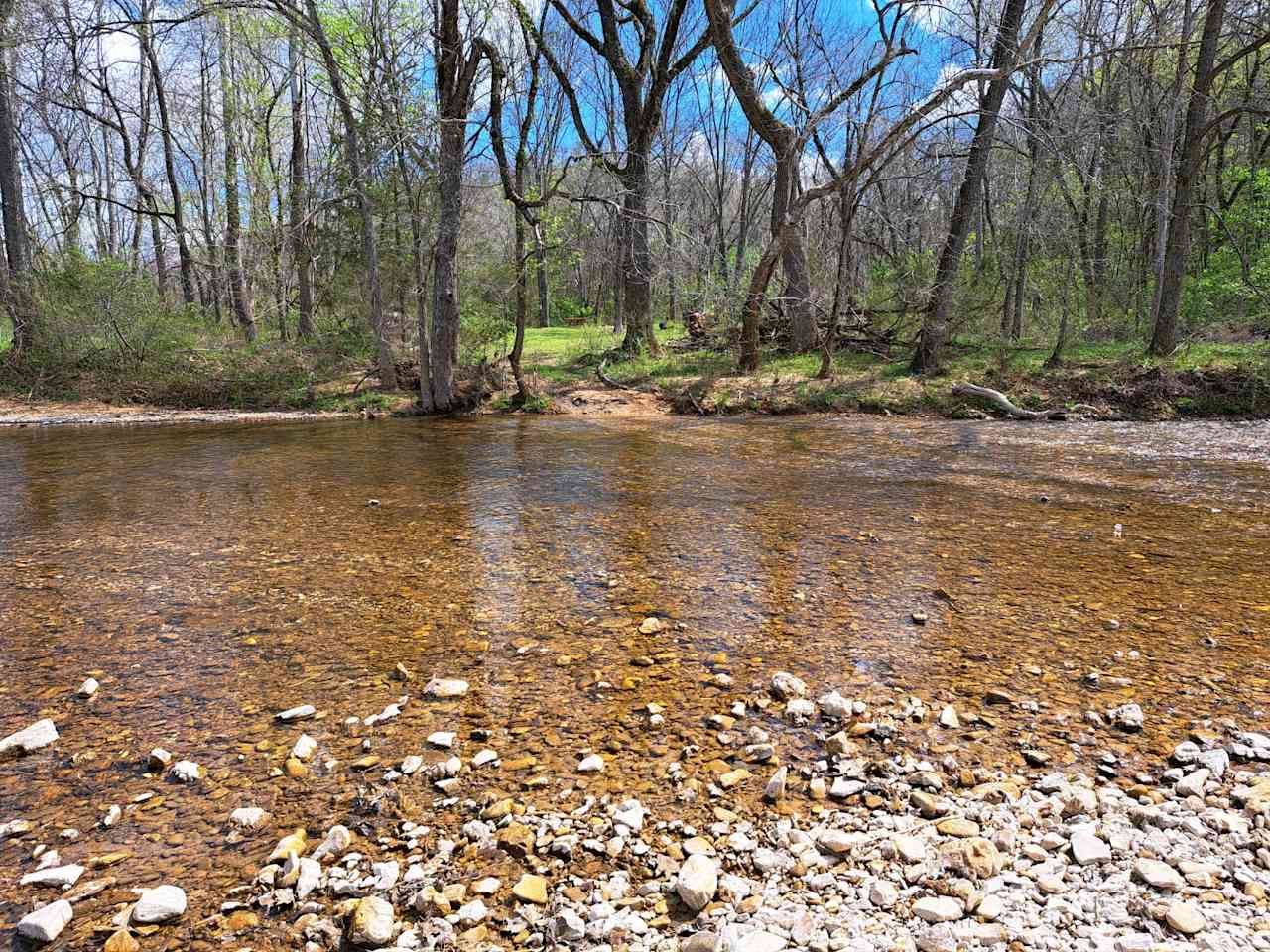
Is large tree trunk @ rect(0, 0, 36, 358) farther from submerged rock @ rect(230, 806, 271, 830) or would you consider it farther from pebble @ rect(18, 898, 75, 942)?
pebble @ rect(18, 898, 75, 942)

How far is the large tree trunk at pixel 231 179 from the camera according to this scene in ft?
70.4

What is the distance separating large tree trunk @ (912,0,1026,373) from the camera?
14.5 meters

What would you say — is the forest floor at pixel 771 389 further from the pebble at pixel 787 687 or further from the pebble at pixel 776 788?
the pebble at pixel 776 788

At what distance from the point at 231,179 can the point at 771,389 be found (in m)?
17.9

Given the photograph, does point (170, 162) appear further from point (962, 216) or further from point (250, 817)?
point (250, 817)

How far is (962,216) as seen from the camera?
15195 mm

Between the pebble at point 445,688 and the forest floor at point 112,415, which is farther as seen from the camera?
the forest floor at point 112,415

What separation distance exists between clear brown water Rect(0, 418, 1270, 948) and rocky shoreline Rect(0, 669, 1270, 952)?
8 cm

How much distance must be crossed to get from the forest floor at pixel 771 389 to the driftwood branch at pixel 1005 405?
0.79 ft

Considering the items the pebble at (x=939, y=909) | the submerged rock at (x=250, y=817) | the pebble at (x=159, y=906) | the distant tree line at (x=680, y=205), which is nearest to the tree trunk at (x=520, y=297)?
the distant tree line at (x=680, y=205)

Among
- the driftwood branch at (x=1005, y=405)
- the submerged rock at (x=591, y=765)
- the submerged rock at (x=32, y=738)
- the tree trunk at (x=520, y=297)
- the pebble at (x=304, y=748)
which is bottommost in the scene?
the submerged rock at (x=591, y=765)

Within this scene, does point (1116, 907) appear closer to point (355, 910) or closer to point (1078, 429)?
point (355, 910)

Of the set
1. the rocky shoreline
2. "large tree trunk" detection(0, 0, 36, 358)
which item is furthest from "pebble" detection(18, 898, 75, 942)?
"large tree trunk" detection(0, 0, 36, 358)

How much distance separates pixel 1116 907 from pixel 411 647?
3177 mm
